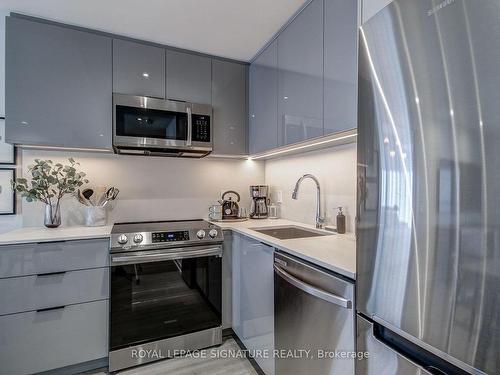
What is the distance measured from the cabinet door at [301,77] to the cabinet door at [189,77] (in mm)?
686

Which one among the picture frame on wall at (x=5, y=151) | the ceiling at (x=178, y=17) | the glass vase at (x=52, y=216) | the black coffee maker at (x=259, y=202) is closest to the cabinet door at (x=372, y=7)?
the ceiling at (x=178, y=17)

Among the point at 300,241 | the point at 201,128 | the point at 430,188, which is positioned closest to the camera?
the point at 430,188

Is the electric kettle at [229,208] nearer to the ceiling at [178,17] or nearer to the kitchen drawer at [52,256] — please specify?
the kitchen drawer at [52,256]

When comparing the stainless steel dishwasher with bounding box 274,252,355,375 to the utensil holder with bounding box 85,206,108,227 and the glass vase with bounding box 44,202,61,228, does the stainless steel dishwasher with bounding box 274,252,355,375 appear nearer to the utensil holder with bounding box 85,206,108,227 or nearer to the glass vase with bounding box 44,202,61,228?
the utensil holder with bounding box 85,206,108,227

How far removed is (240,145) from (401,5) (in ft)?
5.71

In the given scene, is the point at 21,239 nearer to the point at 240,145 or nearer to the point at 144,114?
the point at 144,114

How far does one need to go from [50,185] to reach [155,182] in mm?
771

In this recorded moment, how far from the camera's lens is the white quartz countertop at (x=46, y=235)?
157 centimetres

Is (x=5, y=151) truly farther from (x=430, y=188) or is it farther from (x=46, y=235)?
(x=430, y=188)

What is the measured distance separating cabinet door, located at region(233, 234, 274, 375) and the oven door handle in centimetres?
22

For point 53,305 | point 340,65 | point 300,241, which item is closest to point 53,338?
point 53,305

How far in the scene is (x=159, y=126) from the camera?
6.76ft

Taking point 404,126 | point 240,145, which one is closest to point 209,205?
point 240,145

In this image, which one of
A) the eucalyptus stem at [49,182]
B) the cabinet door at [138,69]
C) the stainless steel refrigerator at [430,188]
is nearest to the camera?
the stainless steel refrigerator at [430,188]
